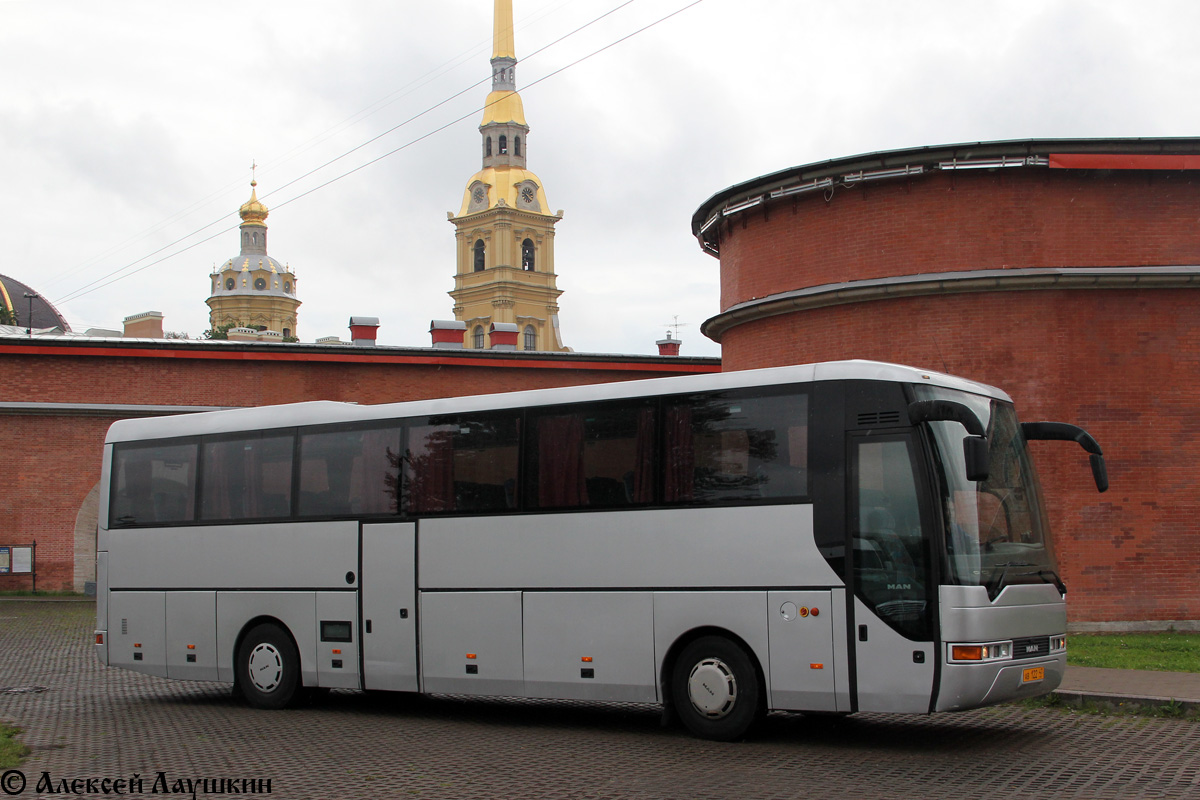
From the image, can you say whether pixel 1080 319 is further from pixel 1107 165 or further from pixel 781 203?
pixel 781 203

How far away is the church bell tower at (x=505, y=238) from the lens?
10538cm

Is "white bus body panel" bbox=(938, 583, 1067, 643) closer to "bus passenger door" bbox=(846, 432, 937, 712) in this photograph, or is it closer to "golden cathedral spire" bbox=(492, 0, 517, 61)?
"bus passenger door" bbox=(846, 432, 937, 712)

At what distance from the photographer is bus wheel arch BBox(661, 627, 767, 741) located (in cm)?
988

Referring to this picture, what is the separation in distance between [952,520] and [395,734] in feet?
18.1

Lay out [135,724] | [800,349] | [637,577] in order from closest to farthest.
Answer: [637,577] → [135,724] → [800,349]

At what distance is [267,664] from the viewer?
13.2m

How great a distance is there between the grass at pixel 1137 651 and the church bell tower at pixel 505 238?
8865 cm

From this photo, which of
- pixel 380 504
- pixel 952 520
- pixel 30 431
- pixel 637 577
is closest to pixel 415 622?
pixel 380 504

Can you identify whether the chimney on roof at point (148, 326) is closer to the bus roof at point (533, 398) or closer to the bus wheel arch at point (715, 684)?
the bus roof at point (533, 398)

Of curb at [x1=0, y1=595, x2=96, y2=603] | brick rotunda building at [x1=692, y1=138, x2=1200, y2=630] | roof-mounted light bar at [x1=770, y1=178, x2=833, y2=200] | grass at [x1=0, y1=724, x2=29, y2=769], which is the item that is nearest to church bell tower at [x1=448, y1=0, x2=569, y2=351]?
curb at [x1=0, y1=595, x2=96, y2=603]

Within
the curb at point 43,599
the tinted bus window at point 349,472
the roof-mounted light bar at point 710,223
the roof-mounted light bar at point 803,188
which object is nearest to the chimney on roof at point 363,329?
the curb at point 43,599

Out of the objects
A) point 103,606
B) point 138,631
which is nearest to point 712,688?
point 138,631

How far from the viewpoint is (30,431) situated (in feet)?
97.7

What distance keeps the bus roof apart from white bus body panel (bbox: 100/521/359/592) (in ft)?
3.79
